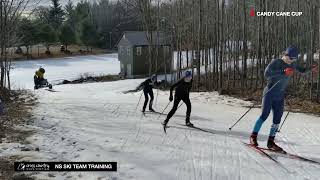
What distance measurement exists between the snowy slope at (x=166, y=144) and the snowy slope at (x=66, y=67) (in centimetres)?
3166

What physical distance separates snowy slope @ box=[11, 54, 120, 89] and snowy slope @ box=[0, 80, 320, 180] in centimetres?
3166

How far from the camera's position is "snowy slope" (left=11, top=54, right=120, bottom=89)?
156ft

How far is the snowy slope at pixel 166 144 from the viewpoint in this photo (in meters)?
6.86

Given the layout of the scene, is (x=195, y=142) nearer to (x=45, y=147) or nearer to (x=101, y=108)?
(x=45, y=147)

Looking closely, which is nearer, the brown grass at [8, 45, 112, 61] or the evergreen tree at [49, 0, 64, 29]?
the brown grass at [8, 45, 112, 61]

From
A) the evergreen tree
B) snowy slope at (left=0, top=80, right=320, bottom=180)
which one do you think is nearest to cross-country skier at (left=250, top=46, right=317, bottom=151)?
snowy slope at (left=0, top=80, right=320, bottom=180)

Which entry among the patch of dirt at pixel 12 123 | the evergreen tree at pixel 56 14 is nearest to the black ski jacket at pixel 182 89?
the patch of dirt at pixel 12 123

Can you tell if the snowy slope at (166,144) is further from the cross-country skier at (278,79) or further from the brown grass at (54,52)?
the brown grass at (54,52)

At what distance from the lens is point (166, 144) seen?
29.4 feet

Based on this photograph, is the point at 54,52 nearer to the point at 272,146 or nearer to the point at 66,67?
the point at 66,67

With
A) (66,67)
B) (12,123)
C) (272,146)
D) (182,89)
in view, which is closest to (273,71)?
(272,146)

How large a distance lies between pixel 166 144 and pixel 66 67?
49181 mm

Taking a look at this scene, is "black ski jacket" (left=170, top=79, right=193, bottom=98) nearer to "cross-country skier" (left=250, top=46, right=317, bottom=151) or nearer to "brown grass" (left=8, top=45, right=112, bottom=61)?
"cross-country skier" (left=250, top=46, right=317, bottom=151)

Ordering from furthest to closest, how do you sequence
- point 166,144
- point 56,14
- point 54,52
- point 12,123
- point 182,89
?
point 56,14
point 54,52
point 12,123
point 182,89
point 166,144
